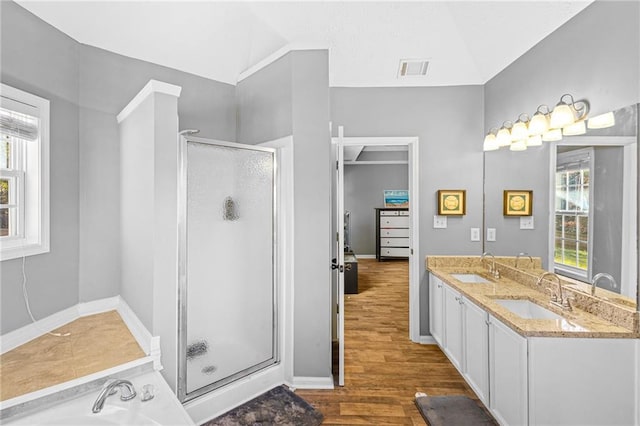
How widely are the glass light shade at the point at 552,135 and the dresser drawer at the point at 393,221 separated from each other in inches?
240

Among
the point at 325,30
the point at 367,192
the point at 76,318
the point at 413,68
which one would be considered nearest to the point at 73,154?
the point at 76,318

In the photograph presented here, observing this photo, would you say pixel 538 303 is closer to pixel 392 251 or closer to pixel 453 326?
pixel 453 326

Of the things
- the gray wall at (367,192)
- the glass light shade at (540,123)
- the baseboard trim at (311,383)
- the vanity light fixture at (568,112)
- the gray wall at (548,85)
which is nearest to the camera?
the gray wall at (548,85)

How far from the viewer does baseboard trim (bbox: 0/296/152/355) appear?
1.87 meters

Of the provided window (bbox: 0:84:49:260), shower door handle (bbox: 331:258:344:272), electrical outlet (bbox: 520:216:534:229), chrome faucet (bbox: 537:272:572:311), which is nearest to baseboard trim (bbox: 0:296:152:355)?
window (bbox: 0:84:49:260)

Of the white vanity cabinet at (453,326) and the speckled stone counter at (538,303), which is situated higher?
the speckled stone counter at (538,303)

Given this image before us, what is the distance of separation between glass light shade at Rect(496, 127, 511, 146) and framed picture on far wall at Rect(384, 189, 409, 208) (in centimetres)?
578

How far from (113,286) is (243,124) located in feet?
6.03

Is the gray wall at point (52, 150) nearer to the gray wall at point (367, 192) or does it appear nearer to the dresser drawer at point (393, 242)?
the gray wall at point (367, 192)

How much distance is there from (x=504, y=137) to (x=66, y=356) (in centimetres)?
360

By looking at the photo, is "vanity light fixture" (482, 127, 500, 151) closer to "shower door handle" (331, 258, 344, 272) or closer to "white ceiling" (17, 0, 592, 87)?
"white ceiling" (17, 0, 592, 87)

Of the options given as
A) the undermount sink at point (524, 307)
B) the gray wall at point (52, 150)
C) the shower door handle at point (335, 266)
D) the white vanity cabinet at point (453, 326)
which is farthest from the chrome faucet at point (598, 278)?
the gray wall at point (52, 150)

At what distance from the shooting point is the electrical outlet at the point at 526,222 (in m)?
2.55

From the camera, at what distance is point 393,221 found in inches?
329
